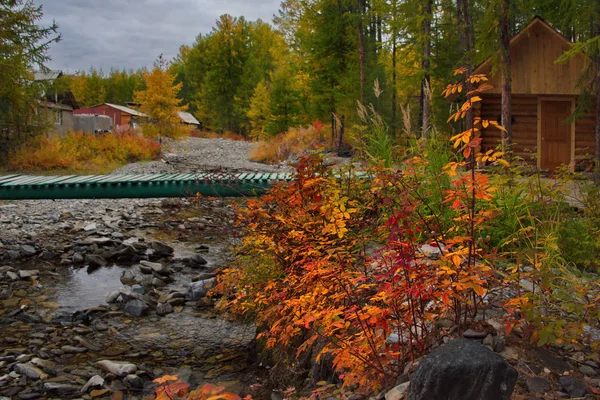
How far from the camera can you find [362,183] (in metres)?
5.70

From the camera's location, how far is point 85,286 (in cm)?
771

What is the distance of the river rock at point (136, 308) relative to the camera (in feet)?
21.2

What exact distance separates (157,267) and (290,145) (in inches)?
859

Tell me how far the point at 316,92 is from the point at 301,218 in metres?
22.5

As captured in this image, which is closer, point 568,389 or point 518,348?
point 568,389

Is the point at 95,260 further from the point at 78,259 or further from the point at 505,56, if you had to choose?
the point at 505,56

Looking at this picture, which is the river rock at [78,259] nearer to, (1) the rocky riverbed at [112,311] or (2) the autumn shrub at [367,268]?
(1) the rocky riverbed at [112,311]

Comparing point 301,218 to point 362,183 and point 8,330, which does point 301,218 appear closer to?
point 362,183

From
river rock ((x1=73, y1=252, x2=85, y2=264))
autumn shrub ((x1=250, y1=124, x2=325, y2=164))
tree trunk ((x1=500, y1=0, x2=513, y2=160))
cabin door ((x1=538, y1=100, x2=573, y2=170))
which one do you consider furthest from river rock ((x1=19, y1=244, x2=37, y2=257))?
autumn shrub ((x1=250, y1=124, x2=325, y2=164))

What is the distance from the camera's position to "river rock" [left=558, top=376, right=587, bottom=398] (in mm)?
2602

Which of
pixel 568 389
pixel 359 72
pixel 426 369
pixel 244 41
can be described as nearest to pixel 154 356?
pixel 426 369

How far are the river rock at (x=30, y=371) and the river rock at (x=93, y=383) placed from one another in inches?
18.5

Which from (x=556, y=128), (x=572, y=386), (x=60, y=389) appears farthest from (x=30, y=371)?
(x=556, y=128)

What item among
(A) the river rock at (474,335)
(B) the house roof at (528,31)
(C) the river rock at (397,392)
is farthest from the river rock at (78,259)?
(B) the house roof at (528,31)
